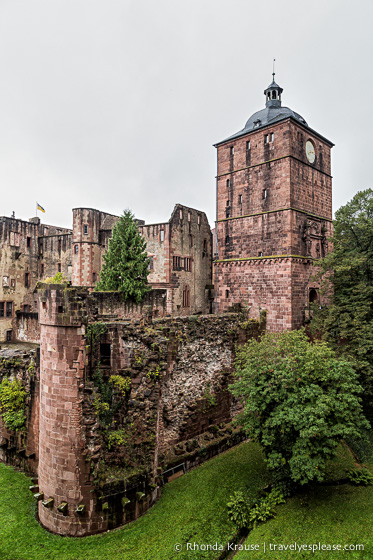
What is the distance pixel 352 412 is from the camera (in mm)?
12578

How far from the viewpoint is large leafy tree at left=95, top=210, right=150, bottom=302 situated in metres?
26.6

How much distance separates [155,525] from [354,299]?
14.6 metres

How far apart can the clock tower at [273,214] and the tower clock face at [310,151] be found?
0.07 m

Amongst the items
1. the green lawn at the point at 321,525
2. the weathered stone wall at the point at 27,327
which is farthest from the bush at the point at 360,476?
the weathered stone wall at the point at 27,327

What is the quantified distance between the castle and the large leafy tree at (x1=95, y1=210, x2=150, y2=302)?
3.79 ft

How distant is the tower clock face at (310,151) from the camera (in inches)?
1045

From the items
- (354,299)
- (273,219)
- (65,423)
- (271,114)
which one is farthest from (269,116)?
(65,423)

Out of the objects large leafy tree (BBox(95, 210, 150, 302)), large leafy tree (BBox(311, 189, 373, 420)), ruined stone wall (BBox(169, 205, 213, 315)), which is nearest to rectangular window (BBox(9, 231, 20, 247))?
large leafy tree (BBox(95, 210, 150, 302))

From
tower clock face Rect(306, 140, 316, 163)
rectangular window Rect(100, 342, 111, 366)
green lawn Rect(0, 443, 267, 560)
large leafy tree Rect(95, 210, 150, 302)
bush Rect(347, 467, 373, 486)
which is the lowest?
green lawn Rect(0, 443, 267, 560)

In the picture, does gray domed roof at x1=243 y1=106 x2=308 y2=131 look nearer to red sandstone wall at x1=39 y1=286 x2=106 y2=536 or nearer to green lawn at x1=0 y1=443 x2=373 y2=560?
red sandstone wall at x1=39 y1=286 x2=106 y2=536

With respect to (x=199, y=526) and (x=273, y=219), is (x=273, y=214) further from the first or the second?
(x=199, y=526)

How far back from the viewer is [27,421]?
1461 cm

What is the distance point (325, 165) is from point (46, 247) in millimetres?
28594

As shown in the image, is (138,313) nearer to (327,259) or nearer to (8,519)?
(327,259)
